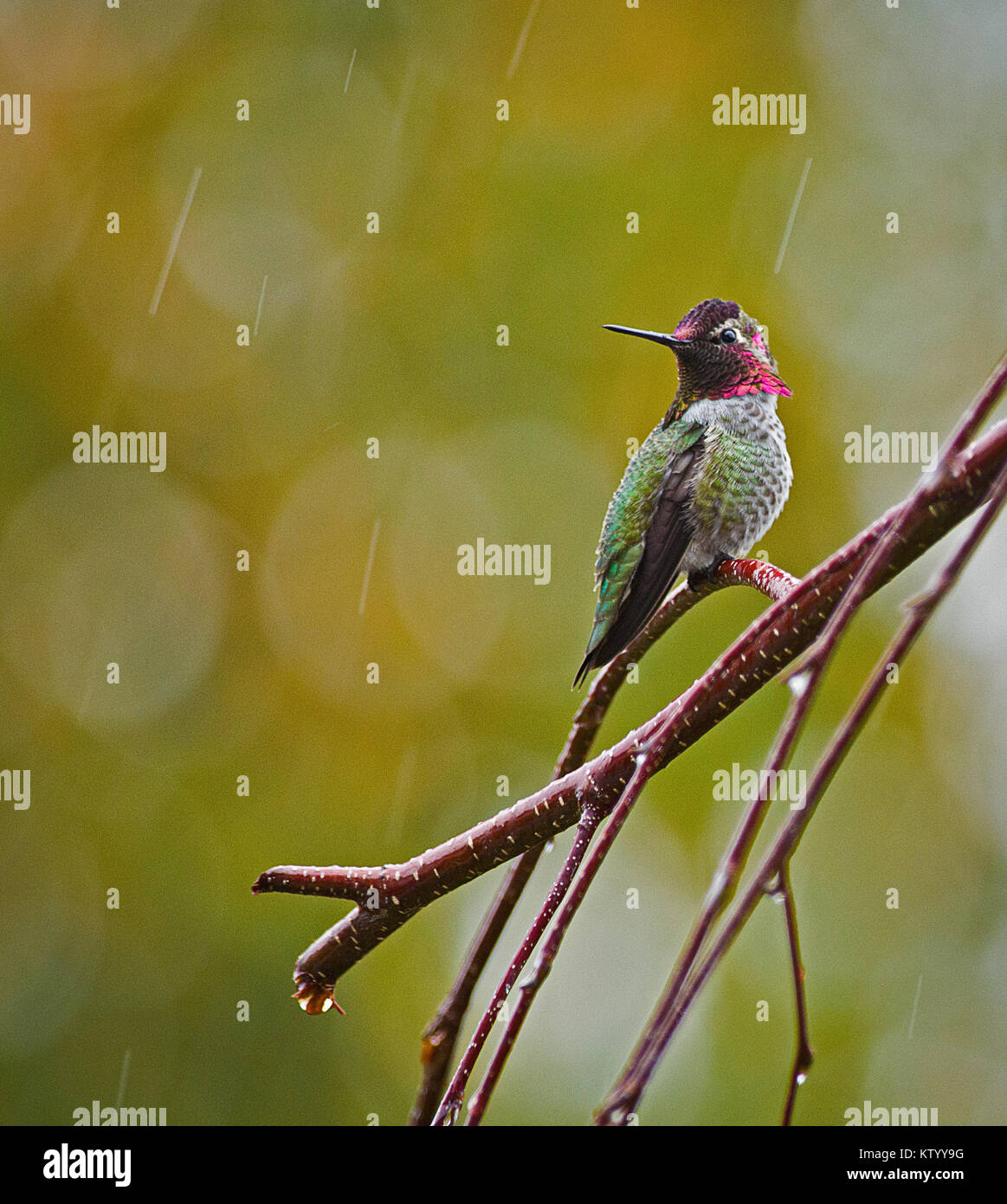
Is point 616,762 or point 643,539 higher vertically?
point 643,539

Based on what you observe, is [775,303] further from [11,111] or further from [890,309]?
[11,111]

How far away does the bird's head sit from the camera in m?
2.12

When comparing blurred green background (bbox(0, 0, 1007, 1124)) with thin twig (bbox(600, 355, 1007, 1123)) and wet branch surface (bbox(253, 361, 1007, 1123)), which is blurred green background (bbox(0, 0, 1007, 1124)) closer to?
wet branch surface (bbox(253, 361, 1007, 1123))

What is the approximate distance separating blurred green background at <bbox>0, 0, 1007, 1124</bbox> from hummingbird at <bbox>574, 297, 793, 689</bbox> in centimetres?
301

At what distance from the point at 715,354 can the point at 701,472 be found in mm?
264

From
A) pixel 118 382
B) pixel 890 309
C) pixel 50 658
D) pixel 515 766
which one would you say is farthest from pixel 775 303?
pixel 50 658

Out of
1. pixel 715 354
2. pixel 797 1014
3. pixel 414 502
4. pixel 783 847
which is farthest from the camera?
pixel 414 502

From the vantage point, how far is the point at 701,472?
6.62 ft

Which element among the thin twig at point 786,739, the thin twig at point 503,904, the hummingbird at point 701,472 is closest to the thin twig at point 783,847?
the thin twig at point 786,739

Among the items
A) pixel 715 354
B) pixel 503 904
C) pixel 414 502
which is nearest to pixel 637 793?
pixel 503 904

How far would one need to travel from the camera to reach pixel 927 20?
5.86 m

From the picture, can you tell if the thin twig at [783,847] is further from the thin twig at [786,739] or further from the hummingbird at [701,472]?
the hummingbird at [701,472]

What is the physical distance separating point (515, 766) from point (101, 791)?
2.30m

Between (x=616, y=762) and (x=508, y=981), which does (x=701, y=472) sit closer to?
(x=616, y=762)
